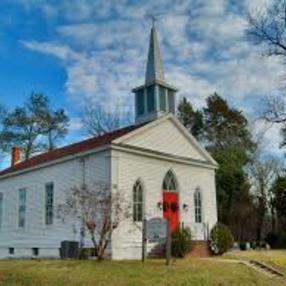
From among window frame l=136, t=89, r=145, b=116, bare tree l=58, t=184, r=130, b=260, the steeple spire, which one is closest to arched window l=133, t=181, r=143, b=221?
bare tree l=58, t=184, r=130, b=260

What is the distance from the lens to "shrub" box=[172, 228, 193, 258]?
74.0 feet

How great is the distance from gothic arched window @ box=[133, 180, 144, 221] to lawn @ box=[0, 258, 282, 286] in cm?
437

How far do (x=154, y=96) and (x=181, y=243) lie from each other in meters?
8.16

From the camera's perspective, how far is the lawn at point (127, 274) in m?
16.1

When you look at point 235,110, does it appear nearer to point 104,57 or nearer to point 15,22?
point 104,57

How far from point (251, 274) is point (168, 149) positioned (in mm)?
8999

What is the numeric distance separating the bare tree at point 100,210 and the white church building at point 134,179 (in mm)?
669

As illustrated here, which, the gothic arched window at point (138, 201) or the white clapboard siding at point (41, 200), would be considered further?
the white clapboard siding at point (41, 200)

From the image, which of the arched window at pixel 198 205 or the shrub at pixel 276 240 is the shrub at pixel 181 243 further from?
the shrub at pixel 276 240

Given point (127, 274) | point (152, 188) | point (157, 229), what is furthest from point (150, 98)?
point (127, 274)

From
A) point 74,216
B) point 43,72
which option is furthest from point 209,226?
point 43,72

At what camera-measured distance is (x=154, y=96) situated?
26.5 meters

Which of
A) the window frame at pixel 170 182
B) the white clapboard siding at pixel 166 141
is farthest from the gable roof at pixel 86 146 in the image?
the window frame at pixel 170 182

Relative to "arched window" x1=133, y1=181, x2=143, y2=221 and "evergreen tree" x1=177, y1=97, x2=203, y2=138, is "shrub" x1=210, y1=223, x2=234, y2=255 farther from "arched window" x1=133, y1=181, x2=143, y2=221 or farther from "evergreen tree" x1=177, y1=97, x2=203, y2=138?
"evergreen tree" x1=177, y1=97, x2=203, y2=138
